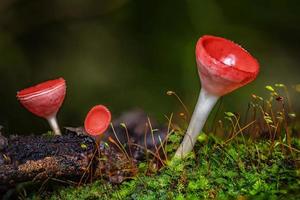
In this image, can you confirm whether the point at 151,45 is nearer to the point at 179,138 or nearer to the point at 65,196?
the point at 179,138

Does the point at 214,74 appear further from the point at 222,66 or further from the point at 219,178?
the point at 219,178

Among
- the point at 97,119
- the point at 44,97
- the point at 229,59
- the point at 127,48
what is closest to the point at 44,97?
the point at 44,97

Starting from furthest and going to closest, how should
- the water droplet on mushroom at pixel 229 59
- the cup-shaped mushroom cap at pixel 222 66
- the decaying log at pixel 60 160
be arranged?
the water droplet on mushroom at pixel 229 59 → the decaying log at pixel 60 160 → the cup-shaped mushroom cap at pixel 222 66

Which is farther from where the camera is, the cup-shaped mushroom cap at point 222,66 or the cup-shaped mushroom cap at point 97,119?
the cup-shaped mushroom cap at point 97,119

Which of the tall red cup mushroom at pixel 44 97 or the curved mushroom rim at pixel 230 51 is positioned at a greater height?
the curved mushroom rim at pixel 230 51

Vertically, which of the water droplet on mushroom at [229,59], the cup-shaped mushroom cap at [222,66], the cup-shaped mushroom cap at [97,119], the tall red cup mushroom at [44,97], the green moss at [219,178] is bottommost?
the green moss at [219,178]

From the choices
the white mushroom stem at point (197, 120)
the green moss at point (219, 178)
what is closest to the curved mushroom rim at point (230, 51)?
the white mushroom stem at point (197, 120)

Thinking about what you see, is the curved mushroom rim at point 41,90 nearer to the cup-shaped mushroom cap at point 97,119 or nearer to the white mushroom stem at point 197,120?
the cup-shaped mushroom cap at point 97,119

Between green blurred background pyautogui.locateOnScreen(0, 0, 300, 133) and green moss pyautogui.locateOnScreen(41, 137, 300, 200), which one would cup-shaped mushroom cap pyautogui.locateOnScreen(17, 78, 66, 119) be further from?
green blurred background pyautogui.locateOnScreen(0, 0, 300, 133)

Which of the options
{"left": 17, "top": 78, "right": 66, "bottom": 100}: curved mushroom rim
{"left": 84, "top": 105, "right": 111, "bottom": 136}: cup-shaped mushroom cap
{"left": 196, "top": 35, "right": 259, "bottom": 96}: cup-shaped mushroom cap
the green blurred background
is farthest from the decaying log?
the green blurred background
